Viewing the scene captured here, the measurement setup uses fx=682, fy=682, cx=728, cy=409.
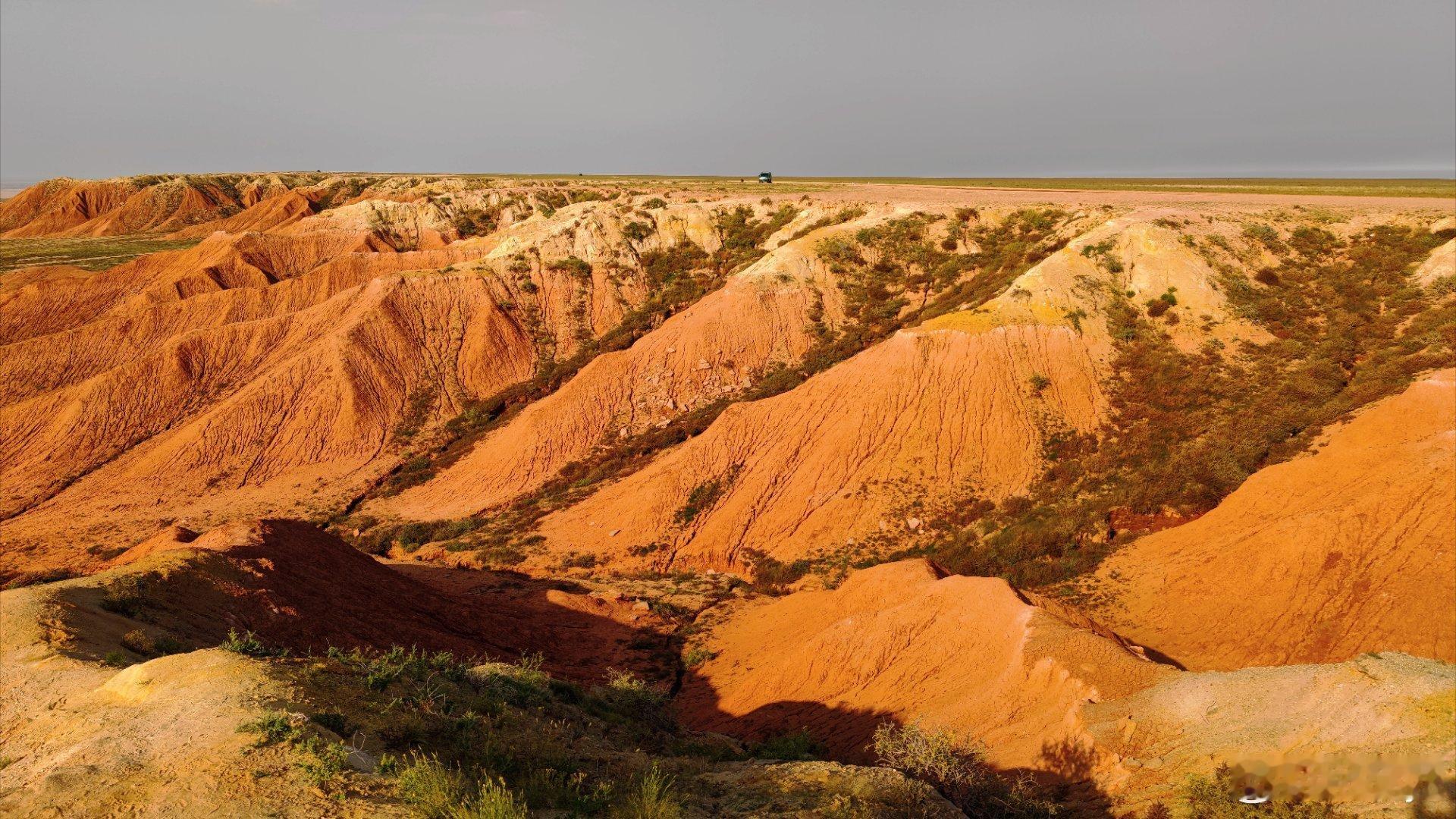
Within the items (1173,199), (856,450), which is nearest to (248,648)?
(856,450)

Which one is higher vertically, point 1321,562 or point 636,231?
point 636,231

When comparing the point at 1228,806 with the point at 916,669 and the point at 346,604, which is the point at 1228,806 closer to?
the point at 916,669

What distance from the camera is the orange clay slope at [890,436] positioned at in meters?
26.1

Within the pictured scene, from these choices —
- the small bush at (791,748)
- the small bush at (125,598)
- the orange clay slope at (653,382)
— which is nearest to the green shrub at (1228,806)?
the small bush at (791,748)

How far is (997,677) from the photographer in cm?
1475

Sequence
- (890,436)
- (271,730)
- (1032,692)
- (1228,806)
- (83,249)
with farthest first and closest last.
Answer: (83,249), (890,436), (1032,692), (1228,806), (271,730)

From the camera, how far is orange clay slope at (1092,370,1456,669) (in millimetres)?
15258

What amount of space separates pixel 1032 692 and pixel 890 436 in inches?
581

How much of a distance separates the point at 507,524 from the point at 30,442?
2653cm

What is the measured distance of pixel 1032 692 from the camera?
1380 cm

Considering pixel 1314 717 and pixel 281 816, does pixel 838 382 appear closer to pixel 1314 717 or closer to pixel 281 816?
pixel 1314 717

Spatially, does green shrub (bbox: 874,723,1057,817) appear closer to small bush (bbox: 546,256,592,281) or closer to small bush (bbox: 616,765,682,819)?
small bush (bbox: 616,765,682,819)

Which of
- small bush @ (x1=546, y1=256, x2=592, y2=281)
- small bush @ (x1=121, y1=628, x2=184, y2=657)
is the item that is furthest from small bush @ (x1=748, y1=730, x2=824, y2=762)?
small bush @ (x1=546, y1=256, x2=592, y2=281)

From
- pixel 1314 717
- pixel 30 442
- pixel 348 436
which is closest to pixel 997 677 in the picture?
pixel 1314 717
